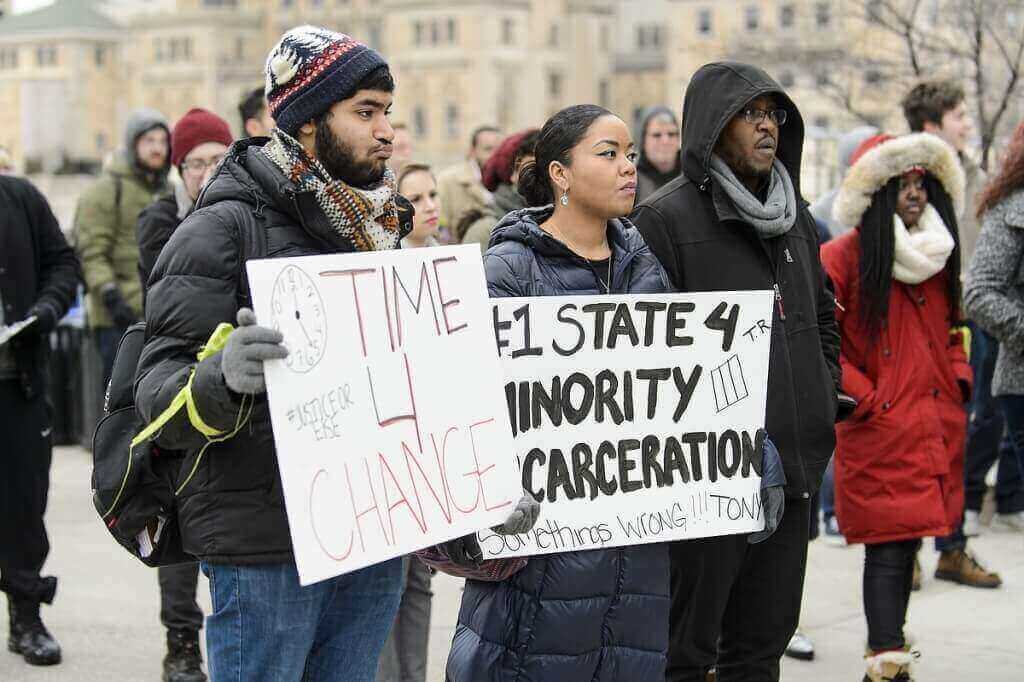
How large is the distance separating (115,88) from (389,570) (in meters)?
153

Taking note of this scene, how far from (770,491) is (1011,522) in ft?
17.0

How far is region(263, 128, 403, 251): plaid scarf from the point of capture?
3680 mm

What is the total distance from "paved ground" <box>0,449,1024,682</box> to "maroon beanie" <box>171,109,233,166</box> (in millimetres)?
2051

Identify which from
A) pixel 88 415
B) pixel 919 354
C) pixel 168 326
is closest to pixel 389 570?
pixel 168 326

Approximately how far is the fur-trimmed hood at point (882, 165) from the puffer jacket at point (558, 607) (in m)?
2.02

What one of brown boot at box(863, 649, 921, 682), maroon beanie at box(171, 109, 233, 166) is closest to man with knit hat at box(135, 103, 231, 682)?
maroon beanie at box(171, 109, 233, 166)

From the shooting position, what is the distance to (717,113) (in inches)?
190

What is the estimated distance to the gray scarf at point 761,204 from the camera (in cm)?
477

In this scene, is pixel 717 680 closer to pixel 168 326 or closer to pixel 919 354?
pixel 919 354

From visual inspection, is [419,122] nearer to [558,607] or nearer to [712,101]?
[712,101]

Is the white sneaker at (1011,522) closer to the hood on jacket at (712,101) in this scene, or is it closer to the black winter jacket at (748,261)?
the black winter jacket at (748,261)

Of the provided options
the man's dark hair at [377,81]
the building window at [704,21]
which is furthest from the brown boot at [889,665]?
the building window at [704,21]

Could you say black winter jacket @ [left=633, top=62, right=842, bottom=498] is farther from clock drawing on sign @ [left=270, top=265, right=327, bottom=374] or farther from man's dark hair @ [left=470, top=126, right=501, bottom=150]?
man's dark hair @ [left=470, top=126, right=501, bottom=150]

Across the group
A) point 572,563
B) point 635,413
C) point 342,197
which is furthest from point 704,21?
point 342,197
